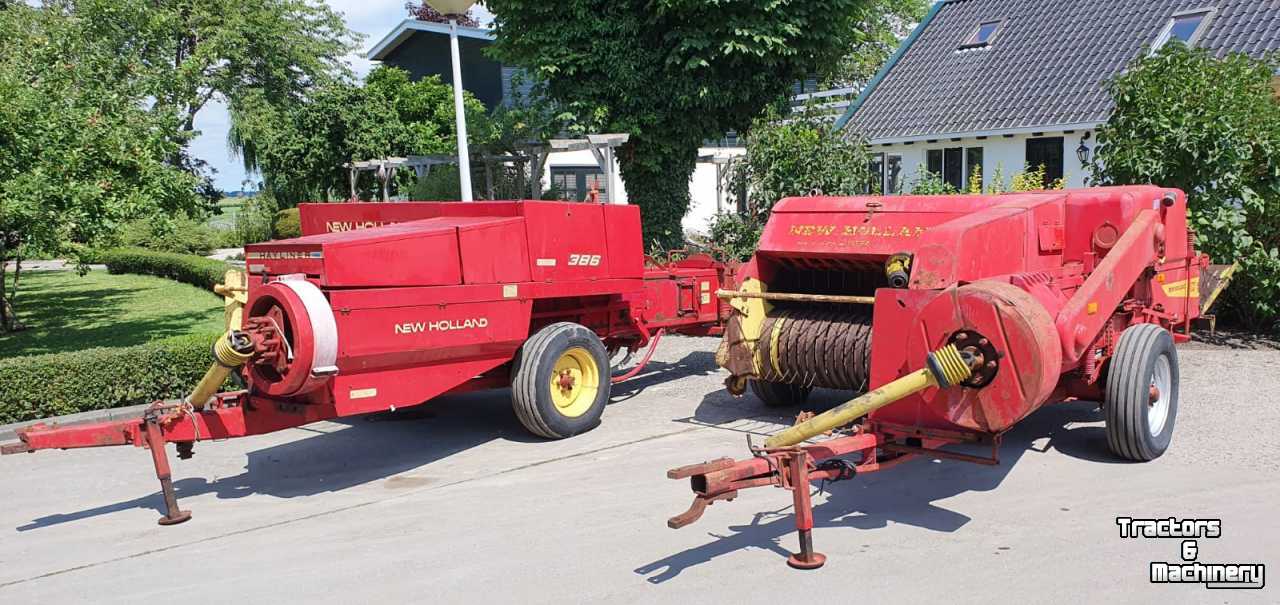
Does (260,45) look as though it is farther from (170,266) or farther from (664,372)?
(664,372)

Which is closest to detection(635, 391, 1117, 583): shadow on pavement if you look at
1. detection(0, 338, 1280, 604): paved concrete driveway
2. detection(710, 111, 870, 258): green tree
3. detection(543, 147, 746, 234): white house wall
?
detection(0, 338, 1280, 604): paved concrete driveway

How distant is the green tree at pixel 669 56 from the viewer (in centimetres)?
1549

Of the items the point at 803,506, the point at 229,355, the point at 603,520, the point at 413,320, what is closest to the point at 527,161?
the point at 413,320

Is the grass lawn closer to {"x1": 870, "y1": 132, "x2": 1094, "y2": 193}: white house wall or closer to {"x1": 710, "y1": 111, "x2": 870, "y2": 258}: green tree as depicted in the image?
{"x1": 710, "y1": 111, "x2": 870, "y2": 258}: green tree

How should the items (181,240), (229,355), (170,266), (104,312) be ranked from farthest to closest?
(181,240), (170,266), (104,312), (229,355)

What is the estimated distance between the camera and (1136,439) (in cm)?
680

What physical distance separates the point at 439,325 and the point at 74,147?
17.9 feet

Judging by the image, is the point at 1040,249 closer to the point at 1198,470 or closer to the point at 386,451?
the point at 1198,470

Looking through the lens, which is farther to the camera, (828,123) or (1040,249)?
(828,123)

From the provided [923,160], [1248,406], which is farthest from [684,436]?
[923,160]

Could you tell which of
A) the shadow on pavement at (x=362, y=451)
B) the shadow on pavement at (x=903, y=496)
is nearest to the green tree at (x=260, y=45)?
the shadow on pavement at (x=362, y=451)

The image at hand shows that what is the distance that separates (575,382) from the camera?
8625 millimetres

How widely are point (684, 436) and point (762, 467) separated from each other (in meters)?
3.16

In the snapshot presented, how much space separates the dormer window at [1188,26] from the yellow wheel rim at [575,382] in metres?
13.8
